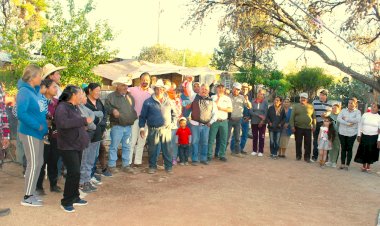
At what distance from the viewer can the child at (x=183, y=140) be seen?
8469mm

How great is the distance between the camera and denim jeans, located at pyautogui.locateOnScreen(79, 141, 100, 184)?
5976 mm

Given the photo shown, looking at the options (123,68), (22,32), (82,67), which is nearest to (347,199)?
(82,67)

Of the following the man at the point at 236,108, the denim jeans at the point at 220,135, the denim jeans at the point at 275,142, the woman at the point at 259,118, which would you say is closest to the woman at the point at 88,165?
the denim jeans at the point at 220,135

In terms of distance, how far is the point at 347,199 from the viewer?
6.51 m

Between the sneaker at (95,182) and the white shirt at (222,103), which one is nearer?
the sneaker at (95,182)

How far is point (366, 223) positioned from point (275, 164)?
154 inches

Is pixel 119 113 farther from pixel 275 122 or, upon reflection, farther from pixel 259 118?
pixel 275 122

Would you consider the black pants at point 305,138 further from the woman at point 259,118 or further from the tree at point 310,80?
the tree at point 310,80

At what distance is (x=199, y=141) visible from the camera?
29.1ft

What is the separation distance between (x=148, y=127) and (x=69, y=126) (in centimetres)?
293

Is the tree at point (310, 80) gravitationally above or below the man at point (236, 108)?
above

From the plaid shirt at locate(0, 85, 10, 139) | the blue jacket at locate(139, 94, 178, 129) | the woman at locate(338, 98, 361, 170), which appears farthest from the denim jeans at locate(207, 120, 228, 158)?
the plaid shirt at locate(0, 85, 10, 139)

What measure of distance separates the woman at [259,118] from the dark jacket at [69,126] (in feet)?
19.4

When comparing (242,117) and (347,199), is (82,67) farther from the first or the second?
(347,199)
